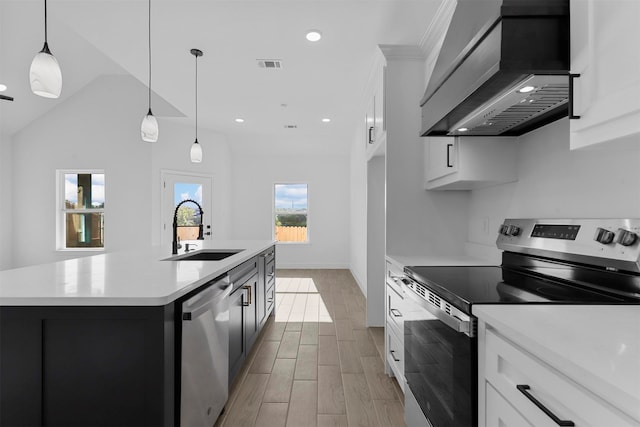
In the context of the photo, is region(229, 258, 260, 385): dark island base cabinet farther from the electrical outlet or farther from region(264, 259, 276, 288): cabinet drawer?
the electrical outlet

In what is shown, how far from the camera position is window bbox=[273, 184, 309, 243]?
24.6 ft

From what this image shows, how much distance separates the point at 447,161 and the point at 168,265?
1.83 meters

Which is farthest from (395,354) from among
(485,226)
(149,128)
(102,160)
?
(102,160)

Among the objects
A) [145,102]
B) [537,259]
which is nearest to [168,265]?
[537,259]

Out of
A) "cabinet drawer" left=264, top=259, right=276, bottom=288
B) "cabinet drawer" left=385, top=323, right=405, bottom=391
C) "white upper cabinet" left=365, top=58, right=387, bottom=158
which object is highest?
"white upper cabinet" left=365, top=58, right=387, bottom=158

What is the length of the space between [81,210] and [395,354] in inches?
237

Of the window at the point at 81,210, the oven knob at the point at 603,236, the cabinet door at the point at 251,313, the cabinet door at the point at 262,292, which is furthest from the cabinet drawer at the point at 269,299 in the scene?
the window at the point at 81,210

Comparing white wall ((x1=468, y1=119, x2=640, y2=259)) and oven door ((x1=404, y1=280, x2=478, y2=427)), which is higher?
white wall ((x1=468, y1=119, x2=640, y2=259))

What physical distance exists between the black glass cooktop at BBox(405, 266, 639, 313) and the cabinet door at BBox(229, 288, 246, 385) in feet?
3.81

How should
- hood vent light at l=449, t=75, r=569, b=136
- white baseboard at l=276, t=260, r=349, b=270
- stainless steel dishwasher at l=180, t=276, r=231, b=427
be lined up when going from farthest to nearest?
1. white baseboard at l=276, t=260, r=349, b=270
2. stainless steel dishwasher at l=180, t=276, r=231, b=427
3. hood vent light at l=449, t=75, r=569, b=136

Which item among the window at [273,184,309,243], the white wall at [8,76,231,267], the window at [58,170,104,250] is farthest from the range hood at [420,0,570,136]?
the window at [58,170,104,250]

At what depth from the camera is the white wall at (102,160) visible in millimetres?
5715

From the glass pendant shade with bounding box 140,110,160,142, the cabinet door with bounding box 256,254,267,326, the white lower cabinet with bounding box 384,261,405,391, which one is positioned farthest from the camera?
the cabinet door with bounding box 256,254,267,326

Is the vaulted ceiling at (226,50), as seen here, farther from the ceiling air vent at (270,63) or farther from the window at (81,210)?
the window at (81,210)
